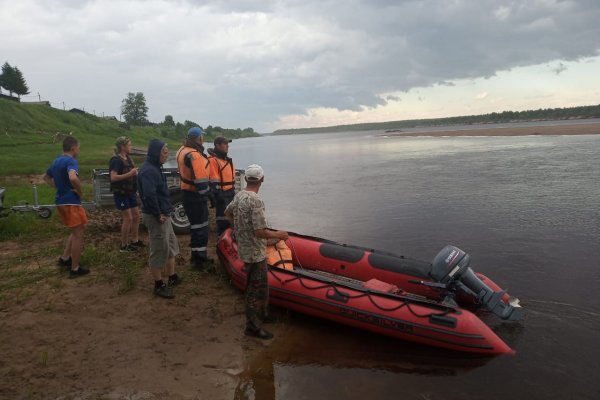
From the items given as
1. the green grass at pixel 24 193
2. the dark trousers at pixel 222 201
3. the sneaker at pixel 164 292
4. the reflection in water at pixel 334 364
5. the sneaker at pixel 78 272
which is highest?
the dark trousers at pixel 222 201

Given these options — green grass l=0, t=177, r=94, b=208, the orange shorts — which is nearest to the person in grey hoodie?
the orange shorts

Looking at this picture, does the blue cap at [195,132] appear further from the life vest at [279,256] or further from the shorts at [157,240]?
the life vest at [279,256]

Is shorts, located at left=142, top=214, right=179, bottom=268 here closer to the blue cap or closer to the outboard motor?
the blue cap

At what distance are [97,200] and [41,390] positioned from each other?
5.15m

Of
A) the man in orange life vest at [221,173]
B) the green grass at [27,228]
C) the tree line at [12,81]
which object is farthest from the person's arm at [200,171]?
the tree line at [12,81]

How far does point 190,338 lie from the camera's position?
14.6ft

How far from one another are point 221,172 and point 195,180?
0.80 metres

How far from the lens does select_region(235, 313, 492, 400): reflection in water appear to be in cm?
389

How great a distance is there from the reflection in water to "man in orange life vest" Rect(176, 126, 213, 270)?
190 centimetres

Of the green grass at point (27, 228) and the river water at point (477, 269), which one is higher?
the green grass at point (27, 228)

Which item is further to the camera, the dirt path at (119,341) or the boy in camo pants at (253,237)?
the boy in camo pants at (253,237)

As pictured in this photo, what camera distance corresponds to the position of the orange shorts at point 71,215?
210 inches

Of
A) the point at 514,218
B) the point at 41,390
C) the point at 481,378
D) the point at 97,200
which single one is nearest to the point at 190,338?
the point at 41,390

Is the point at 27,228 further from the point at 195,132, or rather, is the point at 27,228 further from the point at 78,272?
the point at 195,132
